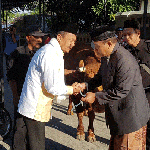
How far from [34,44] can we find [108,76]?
6.23ft

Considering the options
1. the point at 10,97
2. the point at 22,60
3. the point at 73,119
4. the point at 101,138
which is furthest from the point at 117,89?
the point at 10,97

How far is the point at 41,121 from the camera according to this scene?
3.60 m

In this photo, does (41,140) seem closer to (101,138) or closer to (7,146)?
(7,146)

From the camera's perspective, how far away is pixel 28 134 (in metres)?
3.79

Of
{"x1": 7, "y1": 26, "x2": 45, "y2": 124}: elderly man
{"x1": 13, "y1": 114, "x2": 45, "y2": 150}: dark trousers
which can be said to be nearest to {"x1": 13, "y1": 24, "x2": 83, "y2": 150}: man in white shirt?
{"x1": 13, "y1": 114, "x2": 45, "y2": 150}: dark trousers

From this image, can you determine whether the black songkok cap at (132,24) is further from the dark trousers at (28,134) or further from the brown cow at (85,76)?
the dark trousers at (28,134)

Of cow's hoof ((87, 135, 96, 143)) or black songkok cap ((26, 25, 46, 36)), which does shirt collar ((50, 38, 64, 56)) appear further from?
cow's hoof ((87, 135, 96, 143))

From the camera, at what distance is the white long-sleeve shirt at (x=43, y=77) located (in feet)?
11.0

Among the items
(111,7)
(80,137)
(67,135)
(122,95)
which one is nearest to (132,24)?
(122,95)

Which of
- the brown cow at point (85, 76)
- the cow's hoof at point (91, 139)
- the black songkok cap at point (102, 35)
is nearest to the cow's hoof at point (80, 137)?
the brown cow at point (85, 76)

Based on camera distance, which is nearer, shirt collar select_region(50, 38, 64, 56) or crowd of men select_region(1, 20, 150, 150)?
crowd of men select_region(1, 20, 150, 150)

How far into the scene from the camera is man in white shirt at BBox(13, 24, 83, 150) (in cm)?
338

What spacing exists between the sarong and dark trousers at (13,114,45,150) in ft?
3.16

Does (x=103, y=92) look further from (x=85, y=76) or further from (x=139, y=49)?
(x=85, y=76)
